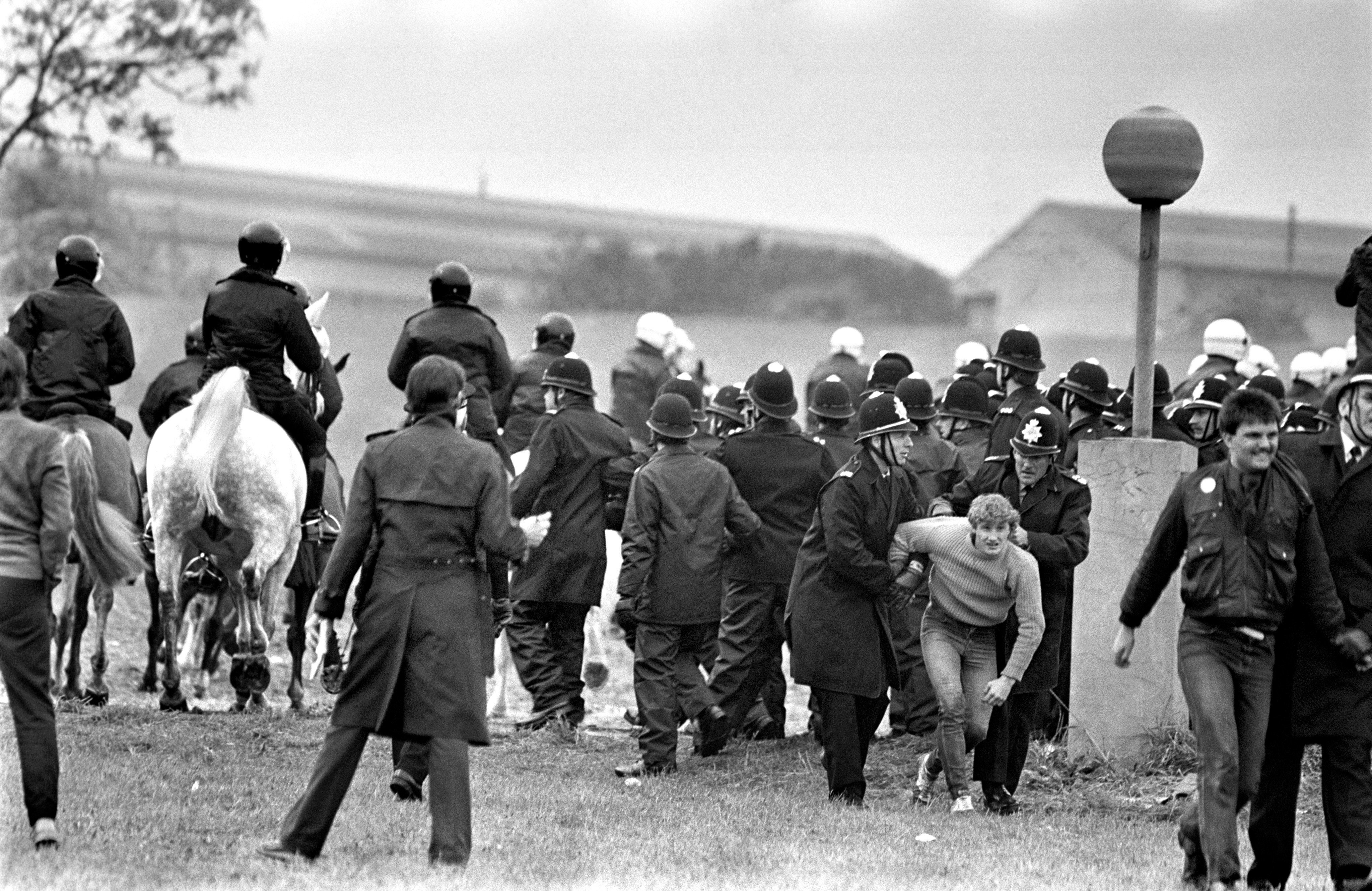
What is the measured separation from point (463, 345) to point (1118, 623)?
181 inches

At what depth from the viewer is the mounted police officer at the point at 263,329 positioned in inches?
492

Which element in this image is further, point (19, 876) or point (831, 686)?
point (831, 686)

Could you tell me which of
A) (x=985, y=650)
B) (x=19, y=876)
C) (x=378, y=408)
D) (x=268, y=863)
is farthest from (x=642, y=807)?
(x=378, y=408)

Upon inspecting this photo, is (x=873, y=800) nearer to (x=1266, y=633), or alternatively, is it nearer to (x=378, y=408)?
(x=1266, y=633)

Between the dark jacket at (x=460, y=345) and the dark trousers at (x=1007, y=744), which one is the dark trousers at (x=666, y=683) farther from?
the dark jacket at (x=460, y=345)

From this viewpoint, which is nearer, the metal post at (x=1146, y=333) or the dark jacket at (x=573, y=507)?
the metal post at (x=1146, y=333)

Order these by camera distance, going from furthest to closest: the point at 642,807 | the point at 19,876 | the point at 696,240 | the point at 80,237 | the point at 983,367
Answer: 1. the point at 696,240
2. the point at 983,367
3. the point at 80,237
4. the point at 642,807
5. the point at 19,876

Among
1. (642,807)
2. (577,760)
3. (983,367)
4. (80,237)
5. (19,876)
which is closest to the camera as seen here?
(19,876)


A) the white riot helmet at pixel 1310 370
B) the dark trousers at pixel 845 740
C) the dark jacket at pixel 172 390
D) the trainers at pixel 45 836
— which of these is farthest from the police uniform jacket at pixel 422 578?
the white riot helmet at pixel 1310 370

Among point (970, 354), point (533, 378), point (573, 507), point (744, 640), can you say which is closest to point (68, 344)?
point (573, 507)

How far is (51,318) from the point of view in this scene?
12672mm

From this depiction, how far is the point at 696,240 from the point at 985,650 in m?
23.4

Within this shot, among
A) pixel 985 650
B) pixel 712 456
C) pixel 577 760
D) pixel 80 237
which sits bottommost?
pixel 577 760

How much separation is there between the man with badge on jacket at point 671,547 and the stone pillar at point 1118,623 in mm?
1966
